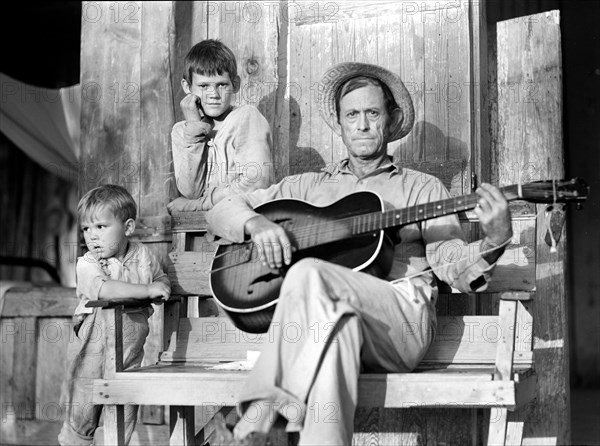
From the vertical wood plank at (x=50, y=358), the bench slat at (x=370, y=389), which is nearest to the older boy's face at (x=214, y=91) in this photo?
the bench slat at (x=370, y=389)

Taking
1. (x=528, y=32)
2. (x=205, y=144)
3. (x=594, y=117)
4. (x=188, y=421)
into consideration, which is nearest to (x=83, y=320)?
(x=188, y=421)

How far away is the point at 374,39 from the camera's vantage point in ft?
15.2

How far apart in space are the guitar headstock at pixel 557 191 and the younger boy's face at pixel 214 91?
1.73 metres

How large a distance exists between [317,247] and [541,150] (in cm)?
147

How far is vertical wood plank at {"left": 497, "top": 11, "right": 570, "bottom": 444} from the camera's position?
167 inches

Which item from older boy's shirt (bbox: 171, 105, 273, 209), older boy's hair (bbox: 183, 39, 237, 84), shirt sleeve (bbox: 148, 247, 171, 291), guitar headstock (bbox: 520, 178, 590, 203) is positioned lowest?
shirt sleeve (bbox: 148, 247, 171, 291)

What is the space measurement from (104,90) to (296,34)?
111cm

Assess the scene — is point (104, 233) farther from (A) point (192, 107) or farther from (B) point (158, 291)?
(A) point (192, 107)

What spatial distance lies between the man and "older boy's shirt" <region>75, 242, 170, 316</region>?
1.17 feet

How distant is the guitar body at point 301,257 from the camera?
134 inches

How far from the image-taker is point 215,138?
445cm

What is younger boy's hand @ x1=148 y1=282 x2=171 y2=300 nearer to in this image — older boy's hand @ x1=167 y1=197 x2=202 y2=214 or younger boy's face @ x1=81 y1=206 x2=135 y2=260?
younger boy's face @ x1=81 y1=206 x2=135 y2=260

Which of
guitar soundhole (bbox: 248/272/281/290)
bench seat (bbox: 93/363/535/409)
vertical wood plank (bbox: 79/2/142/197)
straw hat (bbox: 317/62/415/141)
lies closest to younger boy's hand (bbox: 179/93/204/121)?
vertical wood plank (bbox: 79/2/142/197)

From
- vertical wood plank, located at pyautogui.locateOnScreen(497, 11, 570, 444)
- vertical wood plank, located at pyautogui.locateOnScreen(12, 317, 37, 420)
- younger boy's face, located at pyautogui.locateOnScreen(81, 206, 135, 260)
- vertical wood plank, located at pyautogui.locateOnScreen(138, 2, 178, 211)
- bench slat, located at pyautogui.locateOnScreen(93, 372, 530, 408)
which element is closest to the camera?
bench slat, located at pyautogui.locateOnScreen(93, 372, 530, 408)
